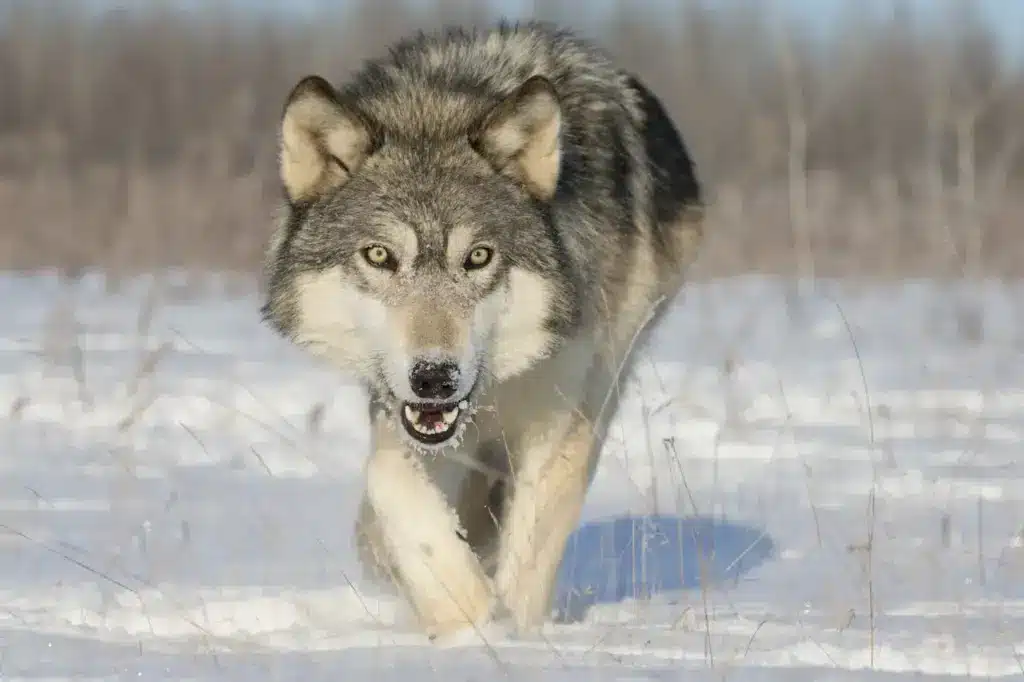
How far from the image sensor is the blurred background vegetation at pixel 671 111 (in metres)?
11.9

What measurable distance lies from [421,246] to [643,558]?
3.56 feet

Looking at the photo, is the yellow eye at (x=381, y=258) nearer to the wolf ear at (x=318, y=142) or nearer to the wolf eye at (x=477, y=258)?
the wolf eye at (x=477, y=258)

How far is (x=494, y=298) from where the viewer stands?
393 cm

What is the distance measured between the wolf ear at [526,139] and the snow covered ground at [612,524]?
0.87 metres

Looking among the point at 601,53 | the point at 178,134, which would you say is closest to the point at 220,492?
the point at 601,53

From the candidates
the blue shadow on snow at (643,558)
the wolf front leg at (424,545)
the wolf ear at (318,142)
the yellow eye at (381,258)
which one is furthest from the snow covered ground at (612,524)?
A: the wolf ear at (318,142)

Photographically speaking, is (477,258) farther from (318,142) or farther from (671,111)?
(671,111)

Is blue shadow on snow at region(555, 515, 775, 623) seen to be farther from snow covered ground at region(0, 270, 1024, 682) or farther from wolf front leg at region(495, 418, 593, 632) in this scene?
wolf front leg at region(495, 418, 593, 632)

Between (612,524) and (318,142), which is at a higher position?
(318,142)

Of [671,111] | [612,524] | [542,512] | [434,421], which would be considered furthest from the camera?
[671,111]

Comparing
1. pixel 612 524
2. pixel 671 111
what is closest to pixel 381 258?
pixel 612 524

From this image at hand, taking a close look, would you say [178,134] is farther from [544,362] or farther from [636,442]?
[544,362]

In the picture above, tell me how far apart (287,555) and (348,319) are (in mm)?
1183

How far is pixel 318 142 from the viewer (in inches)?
163
